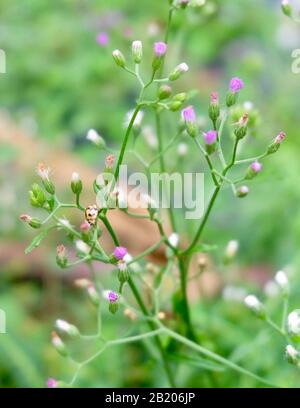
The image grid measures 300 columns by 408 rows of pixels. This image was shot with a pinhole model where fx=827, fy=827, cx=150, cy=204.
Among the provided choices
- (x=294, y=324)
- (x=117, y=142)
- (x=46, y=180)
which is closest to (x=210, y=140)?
(x=46, y=180)

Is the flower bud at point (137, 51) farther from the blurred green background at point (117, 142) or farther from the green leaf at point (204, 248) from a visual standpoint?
the blurred green background at point (117, 142)

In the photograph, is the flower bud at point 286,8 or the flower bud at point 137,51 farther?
the flower bud at point 286,8

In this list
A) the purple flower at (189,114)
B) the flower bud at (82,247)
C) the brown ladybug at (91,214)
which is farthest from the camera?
the flower bud at (82,247)

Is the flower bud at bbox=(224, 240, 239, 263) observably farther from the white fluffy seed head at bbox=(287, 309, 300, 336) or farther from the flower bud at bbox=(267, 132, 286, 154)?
the flower bud at bbox=(267, 132, 286, 154)

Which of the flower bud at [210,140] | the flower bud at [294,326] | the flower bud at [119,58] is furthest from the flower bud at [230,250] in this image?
the flower bud at [119,58]

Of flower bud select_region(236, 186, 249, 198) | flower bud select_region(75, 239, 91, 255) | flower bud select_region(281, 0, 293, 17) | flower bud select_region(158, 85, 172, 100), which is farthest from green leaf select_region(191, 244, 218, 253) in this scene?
flower bud select_region(281, 0, 293, 17)
